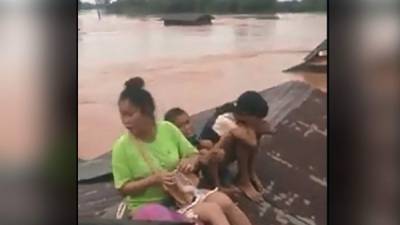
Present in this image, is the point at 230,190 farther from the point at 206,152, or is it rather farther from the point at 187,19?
the point at 187,19

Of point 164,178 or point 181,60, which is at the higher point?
point 181,60

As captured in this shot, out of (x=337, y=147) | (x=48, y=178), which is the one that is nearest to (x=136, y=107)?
(x=48, y=178)

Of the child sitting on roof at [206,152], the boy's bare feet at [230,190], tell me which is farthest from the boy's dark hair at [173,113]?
the boy's bare feet at [230,190]

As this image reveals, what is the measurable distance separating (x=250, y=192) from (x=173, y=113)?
0.61 feet

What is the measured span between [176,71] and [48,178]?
0.29 meters

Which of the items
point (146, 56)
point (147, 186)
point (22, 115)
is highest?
point (146, 56)

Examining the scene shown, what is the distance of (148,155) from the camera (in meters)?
0.98

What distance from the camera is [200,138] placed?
98cm

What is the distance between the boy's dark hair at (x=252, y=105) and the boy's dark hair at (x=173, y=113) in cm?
10

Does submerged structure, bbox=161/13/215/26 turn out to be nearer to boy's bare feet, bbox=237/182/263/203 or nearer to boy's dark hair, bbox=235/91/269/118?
boy's dark hair, bbox=235/91/269/118

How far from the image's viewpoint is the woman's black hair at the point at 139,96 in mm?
985

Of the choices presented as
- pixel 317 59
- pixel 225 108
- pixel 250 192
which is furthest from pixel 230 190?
pixel 317 59

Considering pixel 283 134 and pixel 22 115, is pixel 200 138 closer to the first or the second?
pixel 283 134

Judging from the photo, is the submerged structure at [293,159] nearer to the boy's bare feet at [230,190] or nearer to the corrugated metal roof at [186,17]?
the boy's bare feet at [230,190]
